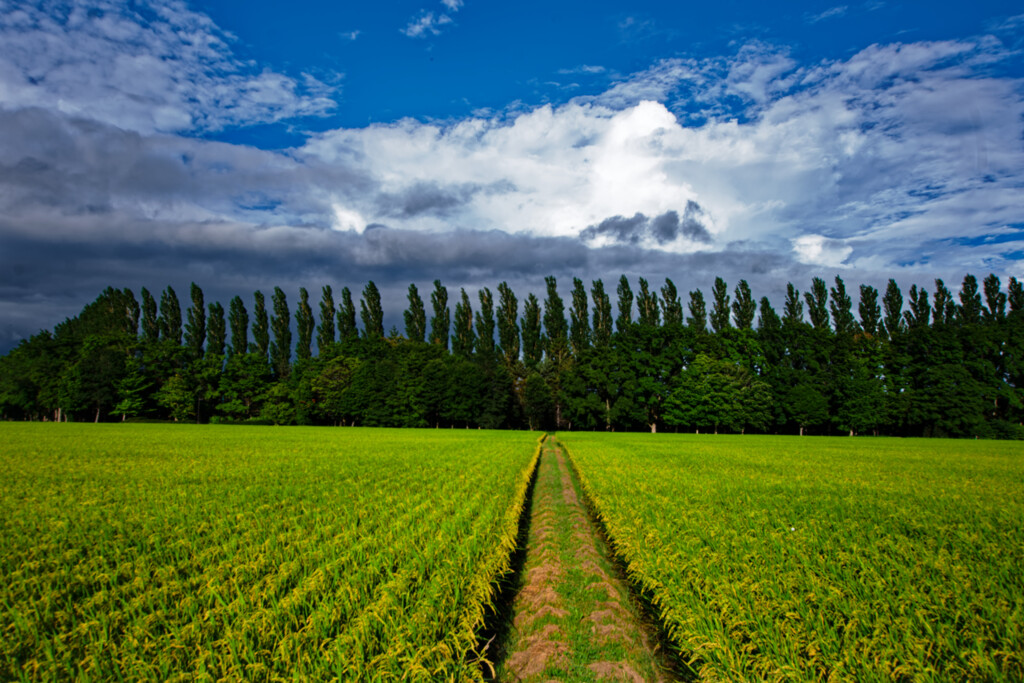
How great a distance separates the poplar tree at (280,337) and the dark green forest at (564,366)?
0.28 metres

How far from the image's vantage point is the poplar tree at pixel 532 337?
90.0 m

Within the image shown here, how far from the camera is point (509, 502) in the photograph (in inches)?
488

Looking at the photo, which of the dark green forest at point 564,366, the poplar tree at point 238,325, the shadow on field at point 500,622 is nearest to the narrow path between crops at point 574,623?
the shadow on field at point 500,622

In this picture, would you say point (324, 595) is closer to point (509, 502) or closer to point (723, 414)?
point (509, 502)

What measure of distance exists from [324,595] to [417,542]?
2769 mm

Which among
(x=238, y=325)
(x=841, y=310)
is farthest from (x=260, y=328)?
(x=841, y=310)

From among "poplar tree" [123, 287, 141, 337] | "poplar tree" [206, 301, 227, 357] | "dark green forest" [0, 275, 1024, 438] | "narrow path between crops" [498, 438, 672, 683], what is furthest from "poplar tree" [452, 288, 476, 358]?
"narrow path between crops" [498, 438, 672, 683]

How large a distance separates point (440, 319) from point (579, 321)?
26614 mm

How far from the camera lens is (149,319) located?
310ft

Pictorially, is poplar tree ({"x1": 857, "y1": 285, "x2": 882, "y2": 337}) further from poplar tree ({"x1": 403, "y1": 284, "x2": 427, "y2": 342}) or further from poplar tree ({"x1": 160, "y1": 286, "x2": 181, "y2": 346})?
poplar tree ({"x1": 160, "y1": 286, "x2": 181, "y2": 346})

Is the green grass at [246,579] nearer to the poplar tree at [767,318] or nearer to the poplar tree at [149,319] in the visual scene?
the poplar tree at [767,318]

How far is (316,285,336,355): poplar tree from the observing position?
93.6m

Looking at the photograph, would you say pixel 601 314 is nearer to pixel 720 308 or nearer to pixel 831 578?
pixel 720 308

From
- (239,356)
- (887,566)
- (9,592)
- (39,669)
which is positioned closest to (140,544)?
(9,592)
